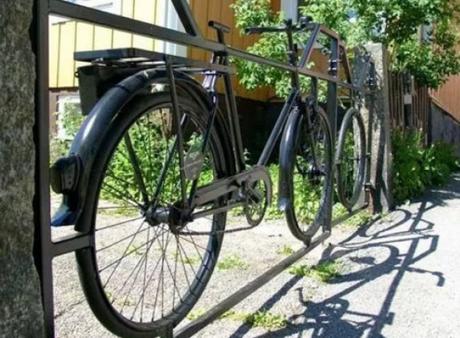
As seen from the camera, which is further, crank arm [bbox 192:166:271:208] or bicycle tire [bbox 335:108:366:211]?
bicycle tire [bbox 335:108:366:211]

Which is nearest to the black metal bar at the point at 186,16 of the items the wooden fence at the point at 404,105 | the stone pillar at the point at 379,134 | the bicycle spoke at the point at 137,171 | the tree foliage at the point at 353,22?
the bicycle spoke at the point at 137,171

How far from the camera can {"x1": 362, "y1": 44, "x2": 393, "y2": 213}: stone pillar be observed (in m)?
5.12

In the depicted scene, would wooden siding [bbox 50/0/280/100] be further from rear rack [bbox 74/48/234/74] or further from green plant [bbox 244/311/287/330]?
rear rack [bbox 74/48/234/74]

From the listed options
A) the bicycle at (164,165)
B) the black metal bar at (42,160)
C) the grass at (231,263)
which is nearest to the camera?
the black metal bar at (42,160)

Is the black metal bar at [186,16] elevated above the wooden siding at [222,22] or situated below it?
below

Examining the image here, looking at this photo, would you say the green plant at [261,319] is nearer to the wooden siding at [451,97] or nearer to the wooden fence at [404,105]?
the wooden fence at [404,105]

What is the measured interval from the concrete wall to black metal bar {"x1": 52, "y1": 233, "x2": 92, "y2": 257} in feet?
28.0

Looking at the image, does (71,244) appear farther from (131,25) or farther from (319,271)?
(319,271)

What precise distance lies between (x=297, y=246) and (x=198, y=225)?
0.70 metres

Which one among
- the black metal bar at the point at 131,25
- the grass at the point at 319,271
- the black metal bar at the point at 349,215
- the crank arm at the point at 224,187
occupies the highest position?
the black metal bar at the point at 131,25

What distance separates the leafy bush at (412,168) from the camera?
5.49 metres

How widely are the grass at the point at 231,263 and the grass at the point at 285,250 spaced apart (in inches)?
13.2

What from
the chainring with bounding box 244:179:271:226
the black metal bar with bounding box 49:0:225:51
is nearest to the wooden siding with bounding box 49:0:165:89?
the chainring with bounding box 244:179:271:226

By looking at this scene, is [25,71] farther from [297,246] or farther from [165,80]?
[297,246]
